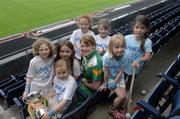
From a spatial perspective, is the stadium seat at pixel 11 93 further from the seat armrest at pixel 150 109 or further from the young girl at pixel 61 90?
the seat armrest at pixel 150 109

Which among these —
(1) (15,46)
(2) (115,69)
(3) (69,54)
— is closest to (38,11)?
(1) (15,46)

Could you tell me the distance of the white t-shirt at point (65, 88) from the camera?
11.3 ft

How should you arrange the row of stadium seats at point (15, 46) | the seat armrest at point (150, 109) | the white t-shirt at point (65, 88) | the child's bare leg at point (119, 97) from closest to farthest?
the seat armrest at point (150, 109)
the white t-shirt at point (65, 88)
the child's bare leg at point (119, 97)
the row of stadium seats at point (15, 46)

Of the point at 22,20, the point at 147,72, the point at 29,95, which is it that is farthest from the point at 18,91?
the point at 22,20

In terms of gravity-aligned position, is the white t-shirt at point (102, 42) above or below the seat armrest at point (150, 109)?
above

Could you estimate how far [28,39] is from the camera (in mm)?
10477

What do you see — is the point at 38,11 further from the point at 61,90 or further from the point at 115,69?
the point at 61,90

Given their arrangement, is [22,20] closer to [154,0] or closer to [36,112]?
[154,0]

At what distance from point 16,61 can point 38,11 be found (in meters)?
12.4

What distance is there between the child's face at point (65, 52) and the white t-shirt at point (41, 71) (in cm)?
35

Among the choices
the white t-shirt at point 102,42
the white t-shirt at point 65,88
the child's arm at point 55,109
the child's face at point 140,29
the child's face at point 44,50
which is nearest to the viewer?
the child's arm at point 55,109

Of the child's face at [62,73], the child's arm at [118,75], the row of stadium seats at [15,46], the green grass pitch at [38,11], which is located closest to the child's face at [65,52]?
the child's face at [62,73]

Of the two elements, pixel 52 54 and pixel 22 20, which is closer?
pixel 52 54

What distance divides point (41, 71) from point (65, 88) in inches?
26.1
